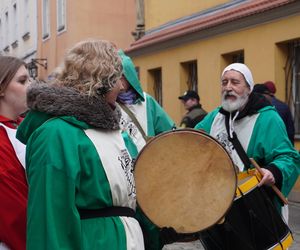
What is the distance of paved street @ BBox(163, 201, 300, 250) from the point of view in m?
7.42

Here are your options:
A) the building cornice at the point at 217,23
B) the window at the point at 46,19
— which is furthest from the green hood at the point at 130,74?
the window at the point at 46,19

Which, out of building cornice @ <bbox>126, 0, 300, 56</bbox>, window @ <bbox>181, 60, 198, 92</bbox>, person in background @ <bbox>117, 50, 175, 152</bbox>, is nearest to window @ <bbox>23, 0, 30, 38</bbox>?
building cornice @ <bbox>126, 0, 300, 56</bbox>

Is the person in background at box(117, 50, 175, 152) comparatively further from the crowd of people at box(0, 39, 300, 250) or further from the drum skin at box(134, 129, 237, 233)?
the crowd of people at box(0, 39, 300, 250)

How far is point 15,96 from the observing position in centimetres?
322

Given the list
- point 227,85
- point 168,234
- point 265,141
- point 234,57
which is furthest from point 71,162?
point 234,57

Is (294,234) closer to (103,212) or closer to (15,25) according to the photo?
(103,212)

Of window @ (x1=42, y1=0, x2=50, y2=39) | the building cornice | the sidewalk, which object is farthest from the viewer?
window @ (x1=42, y1=0, x2=50, y2=39)

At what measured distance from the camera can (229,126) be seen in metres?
4.49

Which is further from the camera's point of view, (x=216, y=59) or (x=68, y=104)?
(x=216, y=59)

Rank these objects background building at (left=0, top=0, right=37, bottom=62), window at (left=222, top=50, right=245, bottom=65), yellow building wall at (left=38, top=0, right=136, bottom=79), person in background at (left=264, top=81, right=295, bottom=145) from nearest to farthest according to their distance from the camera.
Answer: person in background at (left=264, top=81, right=295, bottom=145), window at (left=222, top=50, right=245, bottom=65), yellow building wall at (left=38, top=0, right=136, bottom=79), background building at (left=0, top=0, right=37, bottom=62)

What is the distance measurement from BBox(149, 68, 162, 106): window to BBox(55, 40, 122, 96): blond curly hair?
1366cm

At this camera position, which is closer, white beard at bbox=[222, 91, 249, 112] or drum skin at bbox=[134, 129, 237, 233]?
drum skin at bbox=[134, 129, 237, 233]

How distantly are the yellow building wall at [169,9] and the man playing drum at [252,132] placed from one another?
894 cm

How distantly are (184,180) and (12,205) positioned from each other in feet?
2.66
